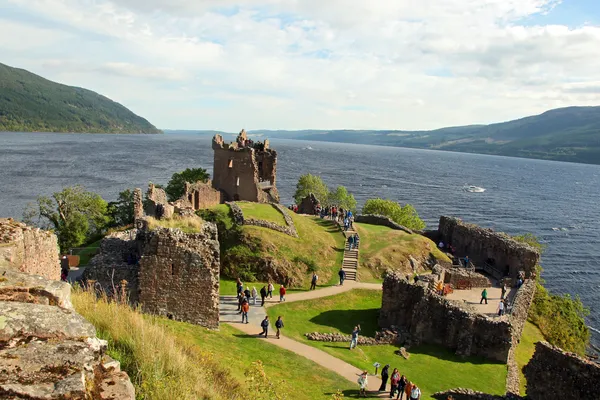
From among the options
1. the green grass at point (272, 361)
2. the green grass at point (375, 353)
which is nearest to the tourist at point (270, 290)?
the green grass at point (375, 353)

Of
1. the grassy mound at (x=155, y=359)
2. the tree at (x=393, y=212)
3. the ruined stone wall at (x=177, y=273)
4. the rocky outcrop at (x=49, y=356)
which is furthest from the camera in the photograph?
the tree at (x=393, y=212)

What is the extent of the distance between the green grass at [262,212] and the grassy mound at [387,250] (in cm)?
856

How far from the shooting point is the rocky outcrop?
15.6 feet

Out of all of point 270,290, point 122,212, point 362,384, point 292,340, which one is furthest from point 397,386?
point 122,212

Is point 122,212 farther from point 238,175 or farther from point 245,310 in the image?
point 245,310

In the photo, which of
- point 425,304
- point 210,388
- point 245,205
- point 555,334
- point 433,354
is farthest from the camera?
point 245,205

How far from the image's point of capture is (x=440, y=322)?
1137 inches

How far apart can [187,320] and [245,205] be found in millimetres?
25570

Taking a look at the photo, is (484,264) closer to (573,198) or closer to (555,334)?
(555,334)

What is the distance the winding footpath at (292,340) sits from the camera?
71.9 feet

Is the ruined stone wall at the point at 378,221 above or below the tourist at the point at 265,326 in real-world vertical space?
above

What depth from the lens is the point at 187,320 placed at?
18953mm

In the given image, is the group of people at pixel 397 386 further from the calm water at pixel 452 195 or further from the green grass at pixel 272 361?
the calm water at pixel 452 195

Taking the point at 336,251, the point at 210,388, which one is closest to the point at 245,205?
the point at 336,251
